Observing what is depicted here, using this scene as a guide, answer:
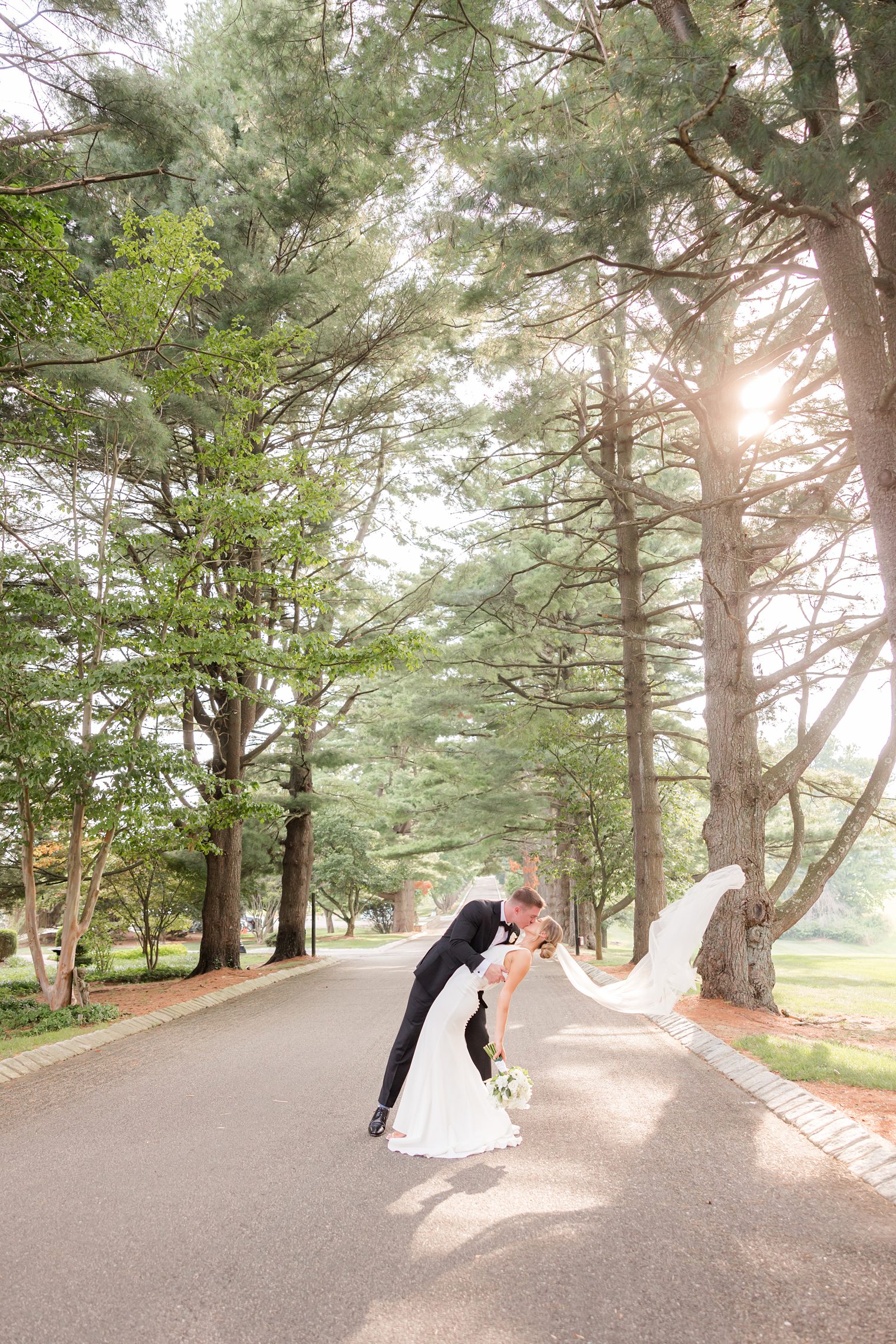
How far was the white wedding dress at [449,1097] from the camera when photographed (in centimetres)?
475

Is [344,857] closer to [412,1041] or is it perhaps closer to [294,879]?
[294,879]

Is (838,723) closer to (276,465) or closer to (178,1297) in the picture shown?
(276,465)

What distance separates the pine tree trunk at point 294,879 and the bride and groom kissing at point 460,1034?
13167mm

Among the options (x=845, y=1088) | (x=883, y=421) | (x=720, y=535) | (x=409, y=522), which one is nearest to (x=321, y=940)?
(x=409, y=522)

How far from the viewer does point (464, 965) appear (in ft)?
17.2

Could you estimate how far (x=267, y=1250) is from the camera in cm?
340

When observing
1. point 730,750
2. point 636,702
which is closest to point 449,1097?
point 730,750

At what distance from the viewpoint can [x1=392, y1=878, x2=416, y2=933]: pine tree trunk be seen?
130 ft

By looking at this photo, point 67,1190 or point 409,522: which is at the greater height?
point 409,522

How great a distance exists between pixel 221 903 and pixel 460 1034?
35.4ft

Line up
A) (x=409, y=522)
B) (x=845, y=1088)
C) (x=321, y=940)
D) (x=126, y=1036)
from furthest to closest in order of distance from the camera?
(x=321, y=940) < (x=409, y=522) < (x=126, y=1036) < (x=845, y=1088)

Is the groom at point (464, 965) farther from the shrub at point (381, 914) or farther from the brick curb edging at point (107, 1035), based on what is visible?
the shrub at point (381, 914)

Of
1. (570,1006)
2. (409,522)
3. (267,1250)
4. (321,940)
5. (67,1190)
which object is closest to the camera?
(267,1250)

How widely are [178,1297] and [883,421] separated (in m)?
6.13
